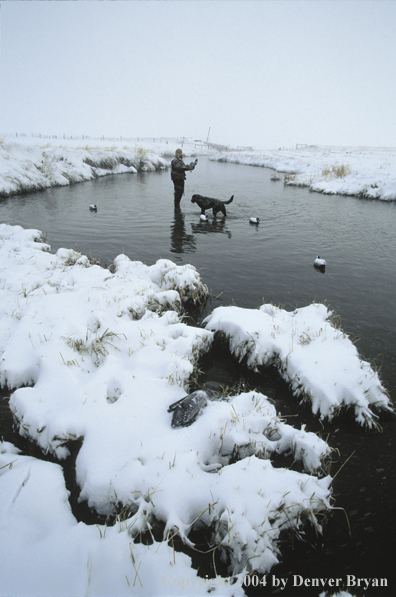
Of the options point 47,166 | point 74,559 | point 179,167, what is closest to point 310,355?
point 74,559

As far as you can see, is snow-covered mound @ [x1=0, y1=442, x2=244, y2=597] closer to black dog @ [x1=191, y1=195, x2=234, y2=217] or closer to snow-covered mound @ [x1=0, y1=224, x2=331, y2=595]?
snow-covered mound @ [x1=0, y1=224, x2=331, y2=595]

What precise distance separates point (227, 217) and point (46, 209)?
27.0ft

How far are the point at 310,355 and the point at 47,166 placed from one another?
20.6 metres

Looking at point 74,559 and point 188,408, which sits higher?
point 188,408

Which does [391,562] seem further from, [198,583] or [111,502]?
[111,502]

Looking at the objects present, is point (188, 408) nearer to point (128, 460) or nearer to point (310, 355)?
point (128, 460)

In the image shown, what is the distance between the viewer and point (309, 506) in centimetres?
231

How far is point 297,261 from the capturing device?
26.8ft

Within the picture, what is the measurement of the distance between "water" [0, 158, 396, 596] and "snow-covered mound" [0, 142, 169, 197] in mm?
1099

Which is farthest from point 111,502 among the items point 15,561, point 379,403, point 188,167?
point 188,167

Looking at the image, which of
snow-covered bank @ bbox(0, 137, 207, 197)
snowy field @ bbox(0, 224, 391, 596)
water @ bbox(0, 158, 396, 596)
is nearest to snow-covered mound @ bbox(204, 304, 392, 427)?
snowy field @ bbox(0, 224, 391, 596)

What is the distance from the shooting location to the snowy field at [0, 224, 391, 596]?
1953mm

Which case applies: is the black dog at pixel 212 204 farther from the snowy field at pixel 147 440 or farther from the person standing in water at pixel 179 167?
the snowy field at pixel 147 440

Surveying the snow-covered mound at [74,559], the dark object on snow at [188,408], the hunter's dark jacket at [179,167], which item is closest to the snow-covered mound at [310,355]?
the dark object on snow at [188,408]
